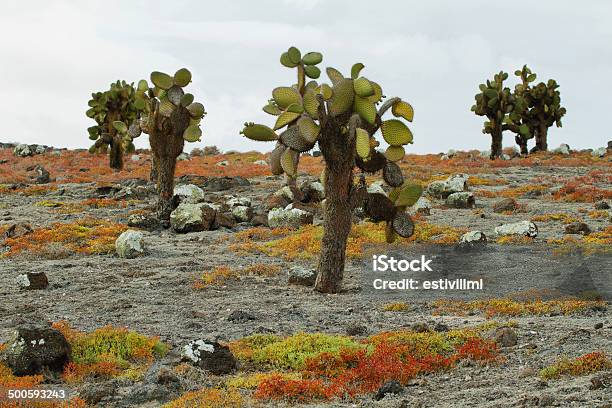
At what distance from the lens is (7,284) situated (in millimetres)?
14891

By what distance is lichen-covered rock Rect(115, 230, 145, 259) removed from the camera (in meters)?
17.8

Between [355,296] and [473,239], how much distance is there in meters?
4.79

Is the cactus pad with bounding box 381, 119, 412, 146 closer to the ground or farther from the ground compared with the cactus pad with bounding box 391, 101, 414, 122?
closer to the ground

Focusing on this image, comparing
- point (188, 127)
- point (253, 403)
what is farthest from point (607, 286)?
point (188, 127)

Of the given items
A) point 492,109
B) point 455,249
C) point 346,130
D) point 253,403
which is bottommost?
point 253,403

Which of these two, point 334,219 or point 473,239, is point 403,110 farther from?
point 473,239

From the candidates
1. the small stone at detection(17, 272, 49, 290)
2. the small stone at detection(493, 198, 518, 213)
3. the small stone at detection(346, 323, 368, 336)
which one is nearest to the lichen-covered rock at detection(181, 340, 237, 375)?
the small stone at detection(346, 323, 368, 336)

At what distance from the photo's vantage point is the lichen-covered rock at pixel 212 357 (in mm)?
8641

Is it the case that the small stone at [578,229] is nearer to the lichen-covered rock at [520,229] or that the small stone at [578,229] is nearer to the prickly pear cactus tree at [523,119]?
the lichen-covered rock at [520,229]

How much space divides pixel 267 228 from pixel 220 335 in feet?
36.2

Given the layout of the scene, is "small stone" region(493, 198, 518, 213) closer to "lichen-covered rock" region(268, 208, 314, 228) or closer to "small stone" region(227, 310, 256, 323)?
"lichen-covered rock" region(268, 208, 314, 228)

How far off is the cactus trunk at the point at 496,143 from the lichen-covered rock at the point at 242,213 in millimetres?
26232

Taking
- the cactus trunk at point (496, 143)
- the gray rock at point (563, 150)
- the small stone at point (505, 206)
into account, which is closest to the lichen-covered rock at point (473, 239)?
the small stone at point (505, 206)

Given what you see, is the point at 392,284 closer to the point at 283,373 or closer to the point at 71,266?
the point at 283,373
